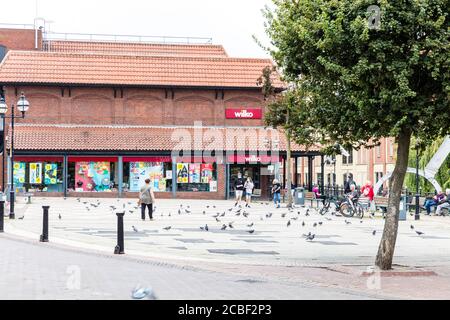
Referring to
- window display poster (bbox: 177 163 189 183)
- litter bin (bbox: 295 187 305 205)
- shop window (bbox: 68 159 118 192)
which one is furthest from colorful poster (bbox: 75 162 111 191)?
litter bin (bbox: 295 187 305 205)

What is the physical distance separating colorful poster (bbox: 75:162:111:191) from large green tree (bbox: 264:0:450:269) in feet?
126

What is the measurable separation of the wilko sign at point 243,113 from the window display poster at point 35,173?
1403cm

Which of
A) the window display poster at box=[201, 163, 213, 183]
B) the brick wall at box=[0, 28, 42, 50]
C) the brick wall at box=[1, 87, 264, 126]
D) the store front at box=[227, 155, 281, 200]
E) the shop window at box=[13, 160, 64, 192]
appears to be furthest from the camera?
the brick wall at box=[0, 28, 42, 50]

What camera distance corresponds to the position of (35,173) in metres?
50.0

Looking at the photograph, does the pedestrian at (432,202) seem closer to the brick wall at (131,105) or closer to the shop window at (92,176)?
the brick wall at (131,105)

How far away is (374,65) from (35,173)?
41.2 m

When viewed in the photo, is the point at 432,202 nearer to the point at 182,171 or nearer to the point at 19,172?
the point at 182,171

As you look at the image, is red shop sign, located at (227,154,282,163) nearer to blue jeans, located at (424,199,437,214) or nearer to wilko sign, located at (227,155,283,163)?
wilko sign, located at (227,155,283,163)

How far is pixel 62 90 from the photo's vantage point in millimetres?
51594

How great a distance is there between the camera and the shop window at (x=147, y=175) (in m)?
51.1

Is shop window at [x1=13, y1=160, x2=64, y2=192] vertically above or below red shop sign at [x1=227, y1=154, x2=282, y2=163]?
below

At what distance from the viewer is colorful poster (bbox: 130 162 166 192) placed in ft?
168

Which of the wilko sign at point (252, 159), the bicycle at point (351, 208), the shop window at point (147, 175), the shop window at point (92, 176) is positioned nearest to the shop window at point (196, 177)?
the shop window at point (147, 175)
